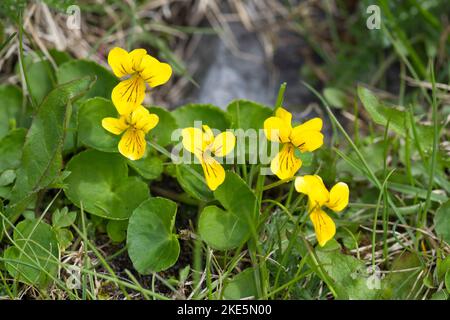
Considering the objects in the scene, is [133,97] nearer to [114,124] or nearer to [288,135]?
[114,124]

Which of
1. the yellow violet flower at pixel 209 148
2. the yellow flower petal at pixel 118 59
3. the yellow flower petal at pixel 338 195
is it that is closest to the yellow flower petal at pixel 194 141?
the yellow violet flower at pixel 209 148

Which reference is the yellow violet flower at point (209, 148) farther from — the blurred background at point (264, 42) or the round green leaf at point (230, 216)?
the blurred background at point (264, 42)

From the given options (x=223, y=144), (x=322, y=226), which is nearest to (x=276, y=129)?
(x=223, y=144)

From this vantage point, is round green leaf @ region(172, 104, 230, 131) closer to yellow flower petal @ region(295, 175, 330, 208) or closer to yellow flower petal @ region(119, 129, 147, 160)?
yellow flower petal @ region(119, 129, 147, 160)

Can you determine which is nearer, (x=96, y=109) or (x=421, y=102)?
(x=96, y=109)

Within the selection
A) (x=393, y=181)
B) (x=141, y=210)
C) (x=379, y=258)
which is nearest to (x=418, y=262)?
(x=379, y=258)

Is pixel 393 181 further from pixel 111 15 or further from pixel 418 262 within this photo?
pixel 111 15
